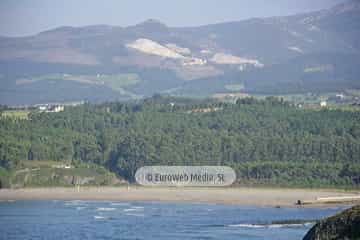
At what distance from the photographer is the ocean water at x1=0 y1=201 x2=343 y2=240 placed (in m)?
62.2

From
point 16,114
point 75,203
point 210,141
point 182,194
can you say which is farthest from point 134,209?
point 16,114

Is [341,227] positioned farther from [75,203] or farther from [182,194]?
[182,194]

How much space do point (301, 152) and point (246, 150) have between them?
15.4 ft

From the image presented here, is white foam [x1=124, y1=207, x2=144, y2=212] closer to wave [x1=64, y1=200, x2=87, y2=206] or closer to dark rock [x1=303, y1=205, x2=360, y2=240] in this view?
wave [x1=64, y1=200, x2=87, y2=206]

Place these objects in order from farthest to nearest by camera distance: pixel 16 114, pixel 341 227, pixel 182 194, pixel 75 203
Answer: pixel 16 114, pixel 182 194, pixel 75 203, pixel 341 227

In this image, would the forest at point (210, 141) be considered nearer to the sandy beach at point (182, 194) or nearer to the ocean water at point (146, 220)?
the sandy beach at point (182, 194)

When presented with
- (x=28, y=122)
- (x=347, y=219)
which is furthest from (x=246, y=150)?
(x=347, y=219)

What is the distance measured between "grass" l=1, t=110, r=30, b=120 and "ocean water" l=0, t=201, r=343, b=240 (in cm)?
4131

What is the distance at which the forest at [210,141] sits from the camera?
333 feet

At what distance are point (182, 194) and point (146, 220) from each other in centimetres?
2010

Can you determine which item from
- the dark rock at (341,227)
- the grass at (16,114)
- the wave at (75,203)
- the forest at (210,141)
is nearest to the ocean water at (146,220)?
the wave at (75,203)

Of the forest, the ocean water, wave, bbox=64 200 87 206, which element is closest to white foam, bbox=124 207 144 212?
the ocean water

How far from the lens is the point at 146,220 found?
2793 inches

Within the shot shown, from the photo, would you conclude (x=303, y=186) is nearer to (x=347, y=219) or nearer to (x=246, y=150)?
(x=246, y=150)
